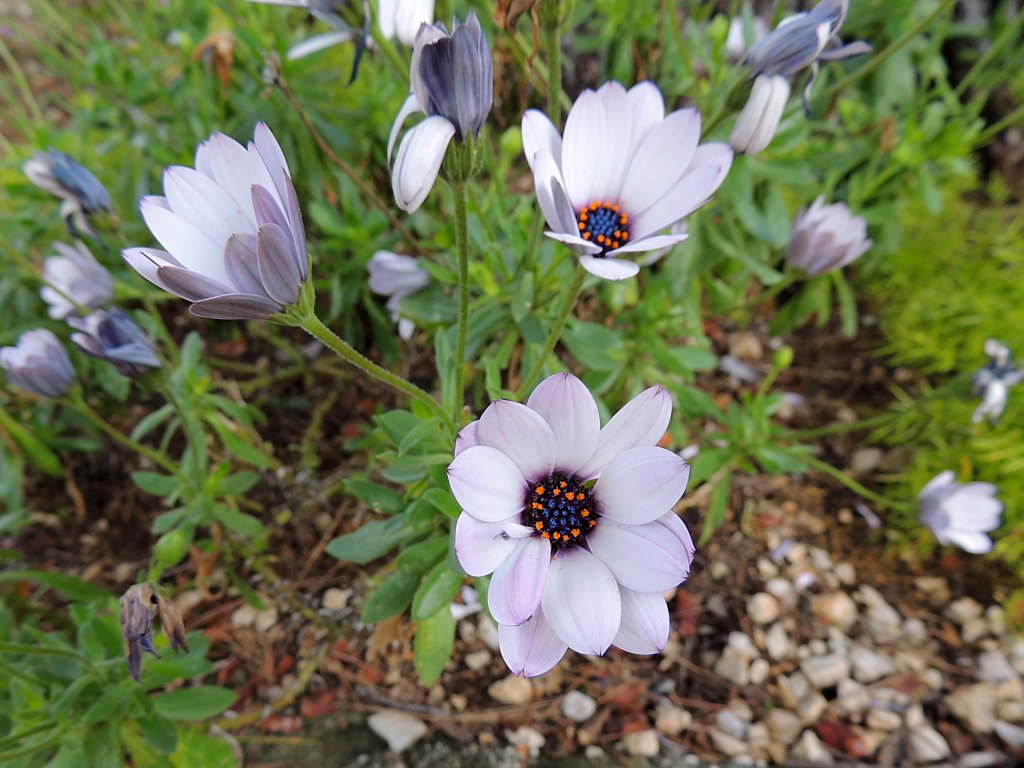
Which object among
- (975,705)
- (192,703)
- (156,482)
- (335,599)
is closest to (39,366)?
(156,482)

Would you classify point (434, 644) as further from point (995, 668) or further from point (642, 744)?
point (995, 668)

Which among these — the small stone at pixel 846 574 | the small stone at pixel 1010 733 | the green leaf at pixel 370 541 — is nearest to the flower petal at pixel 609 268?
the green leaf at pixel 370 541

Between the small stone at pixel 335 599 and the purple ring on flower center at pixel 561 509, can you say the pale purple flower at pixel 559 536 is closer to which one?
the purple ring on flower center at pixel 561 509

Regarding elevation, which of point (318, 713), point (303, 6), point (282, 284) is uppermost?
point (303, 6)

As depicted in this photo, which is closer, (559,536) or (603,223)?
(559,536)

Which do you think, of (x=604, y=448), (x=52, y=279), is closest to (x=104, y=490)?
(x=52, y=279)

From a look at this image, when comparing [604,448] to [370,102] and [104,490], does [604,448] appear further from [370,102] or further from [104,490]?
[104,490]
